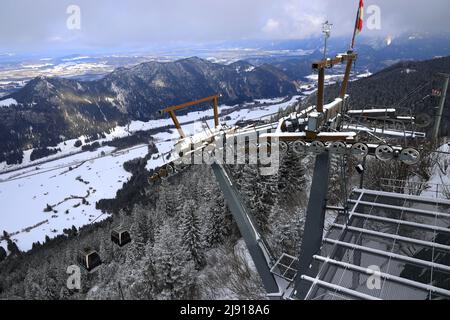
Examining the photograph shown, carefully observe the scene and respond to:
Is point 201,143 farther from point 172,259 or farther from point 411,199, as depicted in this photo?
point 172,259

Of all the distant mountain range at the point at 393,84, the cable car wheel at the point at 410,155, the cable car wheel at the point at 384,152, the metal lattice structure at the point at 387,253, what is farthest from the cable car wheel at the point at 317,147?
the distant mountain range at the point at 393,84

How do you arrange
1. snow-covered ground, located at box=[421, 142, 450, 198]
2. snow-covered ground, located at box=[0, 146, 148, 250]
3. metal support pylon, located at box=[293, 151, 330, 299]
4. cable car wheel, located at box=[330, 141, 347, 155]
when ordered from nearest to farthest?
cable car wheel, located at box=[330, 141, 347, 155]
metal support pylon, located at box=[293, 151, 330, 299]
snow-covered ground, located at box=[421, 142, 450, 198]
snow-covered ground, located at box=[0, 146, 148, 250]

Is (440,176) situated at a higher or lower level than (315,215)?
lower

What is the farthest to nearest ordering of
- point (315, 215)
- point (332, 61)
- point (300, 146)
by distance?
point (315, 215), point (300, 146), point (332, 61)

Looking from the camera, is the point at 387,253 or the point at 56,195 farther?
the point at 56,195

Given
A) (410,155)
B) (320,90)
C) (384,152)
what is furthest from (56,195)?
(410,155)

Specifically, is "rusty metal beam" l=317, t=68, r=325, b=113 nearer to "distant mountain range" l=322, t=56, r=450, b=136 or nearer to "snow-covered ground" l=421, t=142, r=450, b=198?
"snow-covered ground" l=421, t=142, r=450, b=198

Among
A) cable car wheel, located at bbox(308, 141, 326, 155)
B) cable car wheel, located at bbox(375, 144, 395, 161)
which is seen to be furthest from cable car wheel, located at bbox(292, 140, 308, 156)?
cable car wheel, located at bbox(375, 144, 395, 161)

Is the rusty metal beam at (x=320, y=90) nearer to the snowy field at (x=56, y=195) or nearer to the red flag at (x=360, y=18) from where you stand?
the red flag at (x=360, y=18)

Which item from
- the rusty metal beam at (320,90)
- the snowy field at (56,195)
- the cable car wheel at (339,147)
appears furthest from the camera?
the snowy field at (56,195)

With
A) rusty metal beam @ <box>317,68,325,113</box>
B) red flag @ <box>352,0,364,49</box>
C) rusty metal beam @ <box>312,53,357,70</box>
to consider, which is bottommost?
rusty metal beam @ <box>317,68,325,113</box>

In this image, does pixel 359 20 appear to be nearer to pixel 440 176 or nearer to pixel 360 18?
pixel 360 18

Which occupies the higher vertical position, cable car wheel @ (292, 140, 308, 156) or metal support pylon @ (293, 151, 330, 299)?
cable car wheel @ (292, 140, 308, 156)
